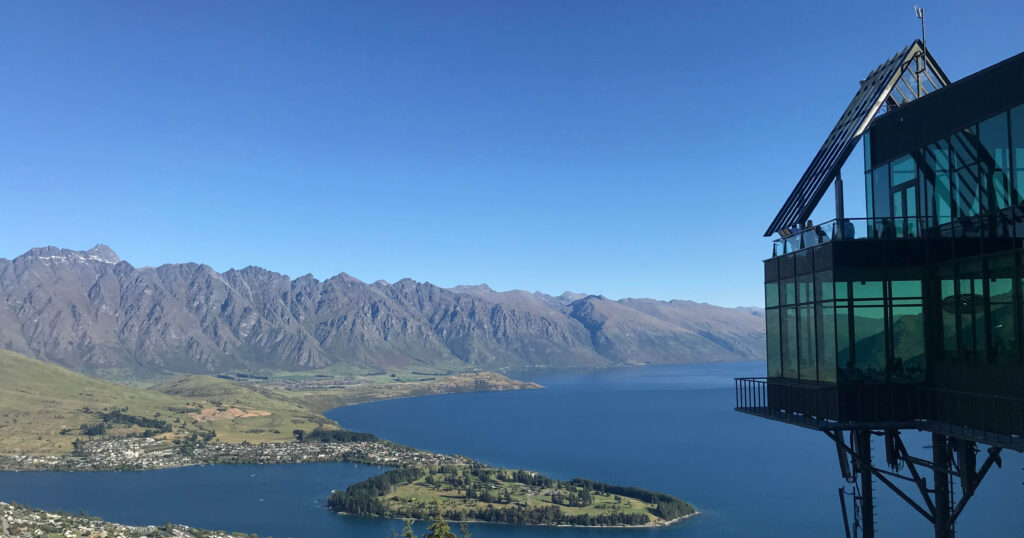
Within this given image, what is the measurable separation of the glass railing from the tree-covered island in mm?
142253

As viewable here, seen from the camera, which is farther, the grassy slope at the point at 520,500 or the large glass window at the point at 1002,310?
the grassy slope at the point at 520,500

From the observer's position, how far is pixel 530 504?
180 metres

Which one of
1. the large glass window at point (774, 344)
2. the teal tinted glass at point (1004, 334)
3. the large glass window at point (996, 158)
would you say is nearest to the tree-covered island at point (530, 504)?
the large glass window at point (774, 344)

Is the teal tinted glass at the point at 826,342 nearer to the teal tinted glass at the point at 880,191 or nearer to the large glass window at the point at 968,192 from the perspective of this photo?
the large glass window at the point at 968,192

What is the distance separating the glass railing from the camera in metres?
25.6

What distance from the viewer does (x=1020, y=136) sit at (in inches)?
973

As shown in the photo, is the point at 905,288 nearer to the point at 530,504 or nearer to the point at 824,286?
the point at 824,286

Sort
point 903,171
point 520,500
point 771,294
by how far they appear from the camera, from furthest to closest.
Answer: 1. point 520,500
2. point 771,294
3. point 903,171

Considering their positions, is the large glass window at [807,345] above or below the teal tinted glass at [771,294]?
below

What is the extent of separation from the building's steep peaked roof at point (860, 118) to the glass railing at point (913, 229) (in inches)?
114

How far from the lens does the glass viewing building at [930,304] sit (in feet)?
80.7

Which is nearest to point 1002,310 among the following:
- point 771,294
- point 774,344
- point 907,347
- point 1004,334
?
point 1004,334

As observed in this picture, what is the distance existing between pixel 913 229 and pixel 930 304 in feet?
11.0

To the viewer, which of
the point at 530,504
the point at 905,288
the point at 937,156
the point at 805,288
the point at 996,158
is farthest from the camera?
the point at 530,504
